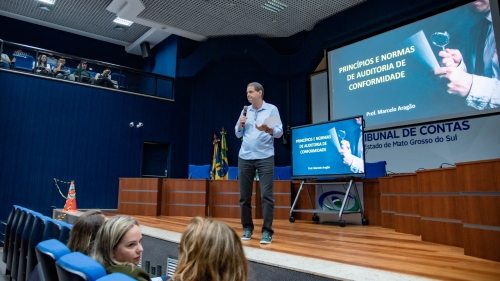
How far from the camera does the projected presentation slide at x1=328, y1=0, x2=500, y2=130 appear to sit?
185 inches

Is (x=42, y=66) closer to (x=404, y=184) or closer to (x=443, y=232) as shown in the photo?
(x=404, y=184)

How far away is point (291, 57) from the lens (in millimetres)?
7203

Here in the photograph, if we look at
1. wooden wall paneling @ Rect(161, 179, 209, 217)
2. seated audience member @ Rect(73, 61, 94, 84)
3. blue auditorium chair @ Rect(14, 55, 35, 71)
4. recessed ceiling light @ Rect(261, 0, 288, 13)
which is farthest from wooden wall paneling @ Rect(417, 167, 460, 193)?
blue auditorium chair @ Rect(14, 55, 35, 71)

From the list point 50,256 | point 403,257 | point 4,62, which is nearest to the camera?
point 50,256

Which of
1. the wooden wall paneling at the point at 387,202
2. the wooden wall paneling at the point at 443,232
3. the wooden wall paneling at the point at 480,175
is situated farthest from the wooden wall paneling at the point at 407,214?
the wooden wall paneling at the point at 480,175

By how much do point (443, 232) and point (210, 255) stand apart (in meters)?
2.64

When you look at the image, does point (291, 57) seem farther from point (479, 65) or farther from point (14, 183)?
point (14, 183)

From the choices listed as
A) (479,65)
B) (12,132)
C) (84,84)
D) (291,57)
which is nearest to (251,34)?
A: (291,57)

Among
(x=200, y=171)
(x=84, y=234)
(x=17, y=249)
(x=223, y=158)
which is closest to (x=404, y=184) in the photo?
(x=84, y=234)

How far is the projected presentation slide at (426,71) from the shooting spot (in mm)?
4699

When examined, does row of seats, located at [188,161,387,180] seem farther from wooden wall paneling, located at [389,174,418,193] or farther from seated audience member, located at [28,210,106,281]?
seated audience member, located at [28,210,106,281]

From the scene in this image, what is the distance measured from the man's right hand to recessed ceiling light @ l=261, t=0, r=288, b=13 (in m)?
2.96

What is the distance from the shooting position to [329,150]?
4.70 meters

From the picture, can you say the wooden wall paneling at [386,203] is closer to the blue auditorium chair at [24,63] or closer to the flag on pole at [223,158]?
the flag on pole at [223,158]
